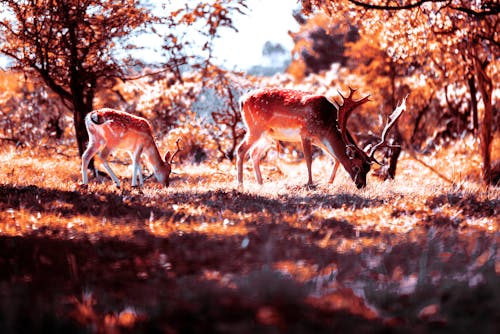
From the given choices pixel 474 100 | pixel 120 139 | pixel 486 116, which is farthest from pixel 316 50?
pixel 120 139

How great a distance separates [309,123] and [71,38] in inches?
243

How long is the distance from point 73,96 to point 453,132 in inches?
649

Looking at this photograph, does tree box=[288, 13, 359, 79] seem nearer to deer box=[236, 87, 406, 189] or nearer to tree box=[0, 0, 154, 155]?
tree box=[0, 0, 154, 155]

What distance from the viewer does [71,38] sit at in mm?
13734

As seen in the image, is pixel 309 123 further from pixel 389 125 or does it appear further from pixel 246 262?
pixel 246 262

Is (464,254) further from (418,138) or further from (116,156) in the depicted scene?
(418,138)

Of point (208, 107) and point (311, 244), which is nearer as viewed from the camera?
point (311, 244)

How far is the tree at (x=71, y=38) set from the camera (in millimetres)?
13234

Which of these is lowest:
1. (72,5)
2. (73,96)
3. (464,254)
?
(464,254)

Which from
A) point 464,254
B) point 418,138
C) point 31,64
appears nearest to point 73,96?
point 31,64

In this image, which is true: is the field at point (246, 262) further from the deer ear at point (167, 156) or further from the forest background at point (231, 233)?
the deer ear at point (167, 156)

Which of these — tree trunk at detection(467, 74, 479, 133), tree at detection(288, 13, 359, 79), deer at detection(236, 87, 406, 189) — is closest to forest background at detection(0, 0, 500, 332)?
deer at detection(236, 87, 406, 189)

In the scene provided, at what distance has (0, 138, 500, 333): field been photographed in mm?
3758

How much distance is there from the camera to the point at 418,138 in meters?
27.9
